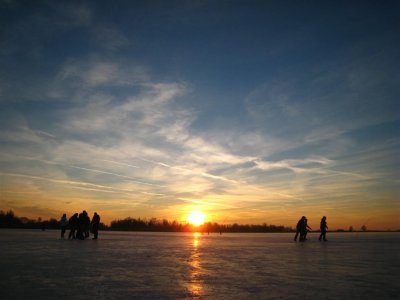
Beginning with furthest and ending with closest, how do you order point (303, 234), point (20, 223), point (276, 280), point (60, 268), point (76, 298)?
1. point (20, 223)
2. point (303, 234)
3. point (60, 268)
4. point (276, 280)
5. point (76, 298)

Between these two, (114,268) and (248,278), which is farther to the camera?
(114,268)

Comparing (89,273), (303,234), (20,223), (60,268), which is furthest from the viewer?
(20,223)

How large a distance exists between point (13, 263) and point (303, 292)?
816cm

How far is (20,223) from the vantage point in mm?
112125

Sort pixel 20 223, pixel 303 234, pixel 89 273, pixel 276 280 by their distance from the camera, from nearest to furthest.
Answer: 1. pixel 276 280
2. pixel 89 273
3. pixel 303 234
4. pixel 20 223

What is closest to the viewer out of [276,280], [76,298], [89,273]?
[76,298]

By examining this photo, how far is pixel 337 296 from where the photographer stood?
20.4 ft

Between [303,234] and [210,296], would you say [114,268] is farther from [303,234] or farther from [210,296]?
[303,234]

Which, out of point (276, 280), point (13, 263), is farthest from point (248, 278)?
point (13, 263)

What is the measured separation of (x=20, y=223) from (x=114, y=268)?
11764 cm

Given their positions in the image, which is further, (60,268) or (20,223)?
(20,223)

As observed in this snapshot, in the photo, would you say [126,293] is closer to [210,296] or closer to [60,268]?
[210,296]

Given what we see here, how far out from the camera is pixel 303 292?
6.54 meters

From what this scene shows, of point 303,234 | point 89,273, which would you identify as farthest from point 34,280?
point 303,234
